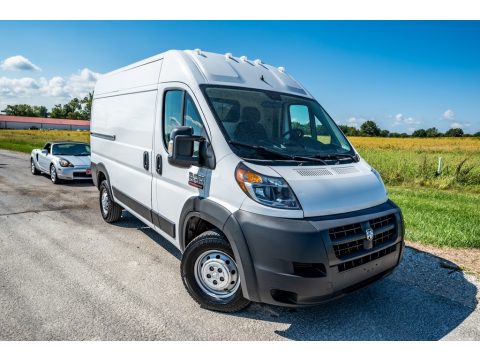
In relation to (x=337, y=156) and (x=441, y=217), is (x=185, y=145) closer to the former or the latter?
(x=337, y=156)

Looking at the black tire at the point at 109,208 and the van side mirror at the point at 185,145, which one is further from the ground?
the van side mirror at the point at 185,145

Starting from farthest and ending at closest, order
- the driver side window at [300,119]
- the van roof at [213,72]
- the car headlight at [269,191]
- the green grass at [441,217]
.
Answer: the green grass at [441,217] < the driver side window at [300,119] < the van roof at [213,72] < the car headlight at [269,191]

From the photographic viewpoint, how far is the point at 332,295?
288 cm

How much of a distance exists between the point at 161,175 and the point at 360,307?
2614 millimetres

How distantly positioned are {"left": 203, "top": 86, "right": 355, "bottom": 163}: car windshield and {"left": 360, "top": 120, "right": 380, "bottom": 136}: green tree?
8121 centimetres

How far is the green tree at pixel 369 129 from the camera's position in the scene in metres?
79.5

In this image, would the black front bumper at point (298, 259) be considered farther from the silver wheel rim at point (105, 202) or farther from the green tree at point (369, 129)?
the green tree at point (369, 129)

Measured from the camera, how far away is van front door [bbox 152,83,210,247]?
11.7 ft

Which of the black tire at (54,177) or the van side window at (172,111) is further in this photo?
the black tire at (54,177)

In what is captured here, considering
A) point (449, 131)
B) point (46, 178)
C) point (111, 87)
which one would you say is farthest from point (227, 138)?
point (449, 131)

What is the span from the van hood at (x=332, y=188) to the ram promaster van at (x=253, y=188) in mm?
11

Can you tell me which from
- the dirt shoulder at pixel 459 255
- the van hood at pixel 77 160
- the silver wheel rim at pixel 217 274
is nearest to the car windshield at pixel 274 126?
the silver wheel rim at pixel 217 274

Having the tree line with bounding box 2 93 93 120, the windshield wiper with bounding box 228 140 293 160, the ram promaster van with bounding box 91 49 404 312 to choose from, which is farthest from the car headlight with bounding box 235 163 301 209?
the tree line with bounding box 2 93 93 120

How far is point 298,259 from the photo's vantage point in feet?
9.02
